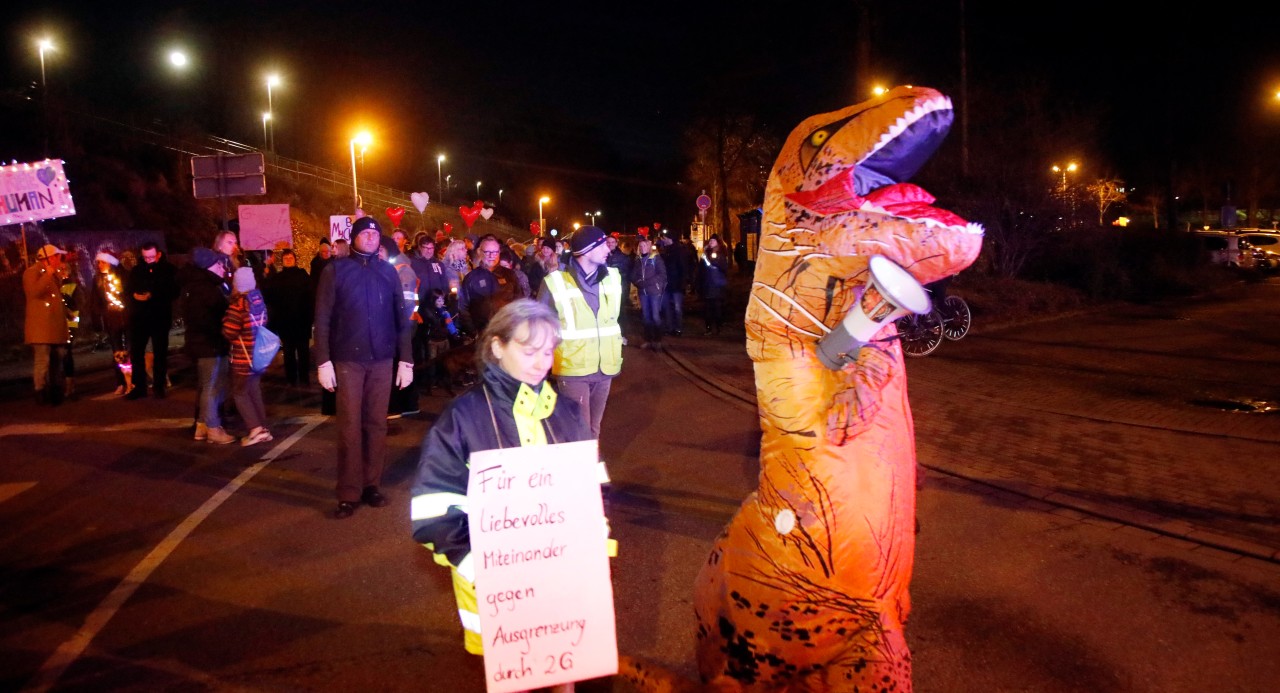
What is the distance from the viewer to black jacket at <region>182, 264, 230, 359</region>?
8.30 m

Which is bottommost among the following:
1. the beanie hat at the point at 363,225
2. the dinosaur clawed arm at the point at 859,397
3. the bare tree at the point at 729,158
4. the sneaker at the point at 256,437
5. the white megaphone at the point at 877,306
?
the sneaker at the point at 256,437

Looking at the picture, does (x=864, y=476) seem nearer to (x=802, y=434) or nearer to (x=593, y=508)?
(x=802, y=434)

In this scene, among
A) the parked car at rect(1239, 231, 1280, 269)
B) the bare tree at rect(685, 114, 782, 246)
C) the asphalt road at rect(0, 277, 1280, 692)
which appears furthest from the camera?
the bare tree at rect(685, 114, 782, 246)

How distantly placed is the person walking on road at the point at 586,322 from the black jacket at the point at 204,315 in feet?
13.8

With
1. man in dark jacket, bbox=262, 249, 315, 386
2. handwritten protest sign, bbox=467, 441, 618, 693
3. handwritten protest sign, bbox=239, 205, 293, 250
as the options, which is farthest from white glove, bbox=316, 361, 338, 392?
handwritten protest sign, bbox=239, 205, 293, 250

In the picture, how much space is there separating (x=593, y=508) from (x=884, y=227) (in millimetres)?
1128

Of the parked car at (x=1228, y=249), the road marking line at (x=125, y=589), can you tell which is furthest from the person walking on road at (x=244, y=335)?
the parked car at (x=1228, y=249)

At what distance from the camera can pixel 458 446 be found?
2.79 meters

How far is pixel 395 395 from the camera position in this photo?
962cm

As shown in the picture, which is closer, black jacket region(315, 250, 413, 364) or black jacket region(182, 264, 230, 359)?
black jacket region(315, 250, 413, 364)

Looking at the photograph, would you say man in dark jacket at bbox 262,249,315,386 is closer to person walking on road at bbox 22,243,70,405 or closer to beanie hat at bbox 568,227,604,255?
person walking on road at bbox 22,243,70,405

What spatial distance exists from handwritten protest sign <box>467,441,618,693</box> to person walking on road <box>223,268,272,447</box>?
6475mm

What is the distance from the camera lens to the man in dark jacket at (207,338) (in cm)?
830

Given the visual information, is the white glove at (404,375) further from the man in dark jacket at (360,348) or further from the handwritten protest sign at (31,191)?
the handwritten protest sign at (31,191)
